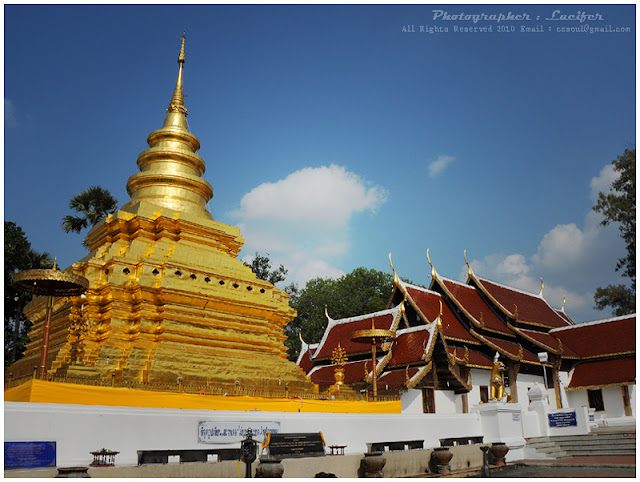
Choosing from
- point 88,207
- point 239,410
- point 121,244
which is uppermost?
point 88,207

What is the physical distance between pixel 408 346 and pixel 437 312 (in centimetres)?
372

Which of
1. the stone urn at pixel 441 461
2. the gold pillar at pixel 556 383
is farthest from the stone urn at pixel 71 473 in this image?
the gold pillar at pixel 556 383

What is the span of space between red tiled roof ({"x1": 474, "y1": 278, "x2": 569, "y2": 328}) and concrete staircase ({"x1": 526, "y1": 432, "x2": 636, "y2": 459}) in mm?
7331

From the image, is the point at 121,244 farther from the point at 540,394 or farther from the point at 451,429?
the point at 540,394

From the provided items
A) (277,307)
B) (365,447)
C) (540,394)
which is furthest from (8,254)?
(540,394)

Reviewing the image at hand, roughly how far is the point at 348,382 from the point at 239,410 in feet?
21.0

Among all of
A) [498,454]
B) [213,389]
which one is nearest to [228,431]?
[213,389]

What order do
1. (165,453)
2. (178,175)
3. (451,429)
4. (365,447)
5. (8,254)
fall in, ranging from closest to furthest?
(165,453), (365,447), (451,429), (178,175), (8,254)

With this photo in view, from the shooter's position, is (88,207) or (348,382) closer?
(348,382)

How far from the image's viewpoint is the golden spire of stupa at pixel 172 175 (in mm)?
15734

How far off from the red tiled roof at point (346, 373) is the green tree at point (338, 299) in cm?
1272

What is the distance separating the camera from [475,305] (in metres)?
22.1

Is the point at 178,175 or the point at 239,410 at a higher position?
the point at 178,175

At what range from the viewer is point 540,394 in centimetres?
1591
